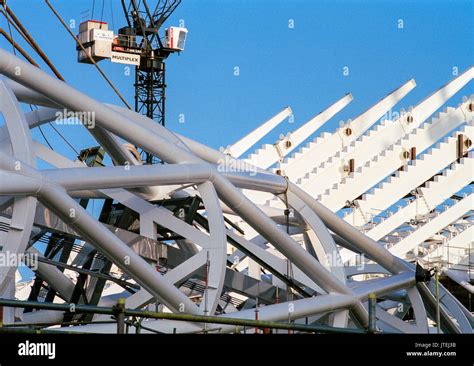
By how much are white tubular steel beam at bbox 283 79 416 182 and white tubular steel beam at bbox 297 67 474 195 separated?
4.89 feet

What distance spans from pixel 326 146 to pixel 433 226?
44.2 ft

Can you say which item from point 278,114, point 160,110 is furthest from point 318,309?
point 278,114

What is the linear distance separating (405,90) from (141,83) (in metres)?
11.9

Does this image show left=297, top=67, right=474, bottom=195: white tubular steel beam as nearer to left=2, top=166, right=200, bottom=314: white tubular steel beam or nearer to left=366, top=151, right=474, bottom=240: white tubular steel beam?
left=366, top=151, right=474, bottom=240: white tubular steel beam

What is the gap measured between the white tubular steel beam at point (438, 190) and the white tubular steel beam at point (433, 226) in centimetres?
143

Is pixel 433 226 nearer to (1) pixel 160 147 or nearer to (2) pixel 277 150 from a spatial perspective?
(2) pixel 277 150

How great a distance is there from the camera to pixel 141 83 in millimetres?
58844

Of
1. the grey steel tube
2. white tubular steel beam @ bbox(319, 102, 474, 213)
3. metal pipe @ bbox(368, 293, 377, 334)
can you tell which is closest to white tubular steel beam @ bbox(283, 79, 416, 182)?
white tubular steel beam @ bbox(319, 102, 474, 213)

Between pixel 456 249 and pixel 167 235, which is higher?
pixel 456 249

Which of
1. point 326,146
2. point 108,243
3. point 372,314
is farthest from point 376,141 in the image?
point 372,314

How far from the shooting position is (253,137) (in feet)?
199
